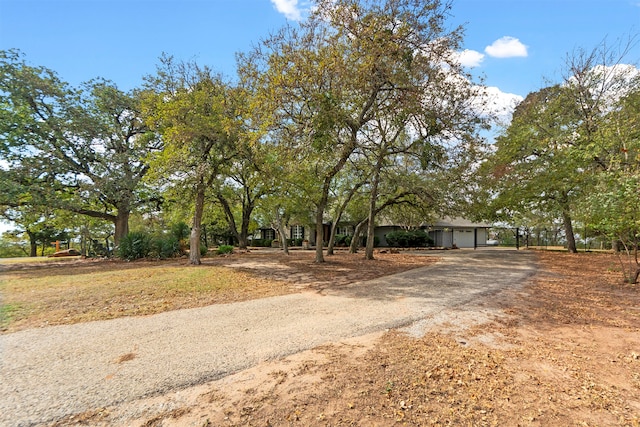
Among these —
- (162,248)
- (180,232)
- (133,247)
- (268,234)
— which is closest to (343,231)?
(268,234)

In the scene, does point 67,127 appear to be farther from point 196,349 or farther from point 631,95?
point 631,95

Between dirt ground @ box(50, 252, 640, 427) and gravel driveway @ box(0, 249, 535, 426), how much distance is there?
1.01 feet

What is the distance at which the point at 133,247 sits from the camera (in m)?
16.1

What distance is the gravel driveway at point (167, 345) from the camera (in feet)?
10.1

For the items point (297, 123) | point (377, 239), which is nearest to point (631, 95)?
point (297, 123)

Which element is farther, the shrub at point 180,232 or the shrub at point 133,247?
the shrub at point 180,232

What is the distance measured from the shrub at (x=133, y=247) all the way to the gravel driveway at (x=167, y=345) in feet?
39.5

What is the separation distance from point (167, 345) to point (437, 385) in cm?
344

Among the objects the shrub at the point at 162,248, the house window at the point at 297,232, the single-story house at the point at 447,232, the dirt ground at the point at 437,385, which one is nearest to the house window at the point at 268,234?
the house window at the point at 297,232

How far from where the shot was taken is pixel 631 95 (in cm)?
1366

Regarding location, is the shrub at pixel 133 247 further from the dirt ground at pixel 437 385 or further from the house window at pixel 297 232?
the house window at pixel 297 232

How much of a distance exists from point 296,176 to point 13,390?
10.3 m

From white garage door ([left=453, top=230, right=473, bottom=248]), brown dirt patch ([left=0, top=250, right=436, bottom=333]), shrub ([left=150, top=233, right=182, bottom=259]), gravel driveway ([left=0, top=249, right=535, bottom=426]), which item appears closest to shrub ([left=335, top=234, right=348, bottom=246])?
white garage door ([left=453, top=230, right=473, bottom=248])

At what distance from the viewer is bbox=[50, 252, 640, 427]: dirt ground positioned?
2732mm
